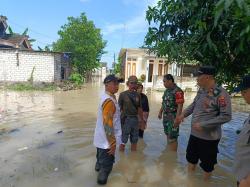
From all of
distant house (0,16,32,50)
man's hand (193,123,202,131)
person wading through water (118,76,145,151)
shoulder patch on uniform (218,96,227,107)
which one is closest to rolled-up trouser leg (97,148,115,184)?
man's hand (193,123,202,131)

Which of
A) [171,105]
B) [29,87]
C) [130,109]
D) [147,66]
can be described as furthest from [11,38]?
[171,105]

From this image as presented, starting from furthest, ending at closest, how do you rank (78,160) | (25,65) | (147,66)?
1. (147,66)
2. (25,65)
3. (78,160)

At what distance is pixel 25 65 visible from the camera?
25.3m

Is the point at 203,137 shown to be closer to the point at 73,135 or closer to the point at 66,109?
the point at 73,135

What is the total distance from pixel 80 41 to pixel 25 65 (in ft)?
31.8

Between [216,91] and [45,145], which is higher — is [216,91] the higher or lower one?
the higher one

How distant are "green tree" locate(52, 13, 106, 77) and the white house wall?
7360 mm

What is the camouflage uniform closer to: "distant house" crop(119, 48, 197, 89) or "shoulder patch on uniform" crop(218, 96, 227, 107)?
"shoulder patch on uniform" crop(218, 96, 227, 107)

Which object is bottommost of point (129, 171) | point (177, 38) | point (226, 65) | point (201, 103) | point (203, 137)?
point (129, 171)

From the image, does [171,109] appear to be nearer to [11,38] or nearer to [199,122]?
[199,122]

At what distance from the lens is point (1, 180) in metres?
5.21

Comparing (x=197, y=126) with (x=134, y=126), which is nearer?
(x=197, y=126)

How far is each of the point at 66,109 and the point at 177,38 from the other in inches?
385

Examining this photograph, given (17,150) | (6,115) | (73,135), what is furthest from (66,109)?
(17,150)
